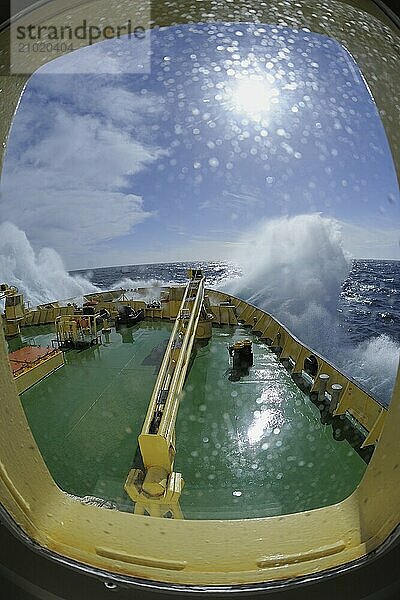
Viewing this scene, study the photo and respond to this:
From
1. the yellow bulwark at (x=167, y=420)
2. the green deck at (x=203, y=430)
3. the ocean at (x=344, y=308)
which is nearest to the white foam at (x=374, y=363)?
the ocean at (x=344, y=308)

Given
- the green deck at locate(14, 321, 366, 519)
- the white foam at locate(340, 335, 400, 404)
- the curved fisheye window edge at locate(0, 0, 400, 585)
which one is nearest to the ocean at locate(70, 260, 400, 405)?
the white foam at locate(340, 335, 400, 404)

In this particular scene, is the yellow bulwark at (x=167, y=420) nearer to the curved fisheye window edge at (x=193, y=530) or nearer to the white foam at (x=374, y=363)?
the curved fisheye window edge at (x=193, y=530)

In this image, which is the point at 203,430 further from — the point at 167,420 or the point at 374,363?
the point at 374,363

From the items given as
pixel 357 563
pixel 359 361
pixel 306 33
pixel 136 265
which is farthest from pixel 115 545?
pixel 306 33

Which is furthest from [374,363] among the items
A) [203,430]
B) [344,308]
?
[203,430]

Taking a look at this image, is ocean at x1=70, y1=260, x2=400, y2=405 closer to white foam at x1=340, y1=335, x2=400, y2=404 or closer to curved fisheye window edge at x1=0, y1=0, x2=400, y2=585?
white foam at x1=340, y1=335, x2=400, y2=404

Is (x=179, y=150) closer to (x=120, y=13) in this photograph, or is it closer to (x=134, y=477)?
(x=120, y=13)
